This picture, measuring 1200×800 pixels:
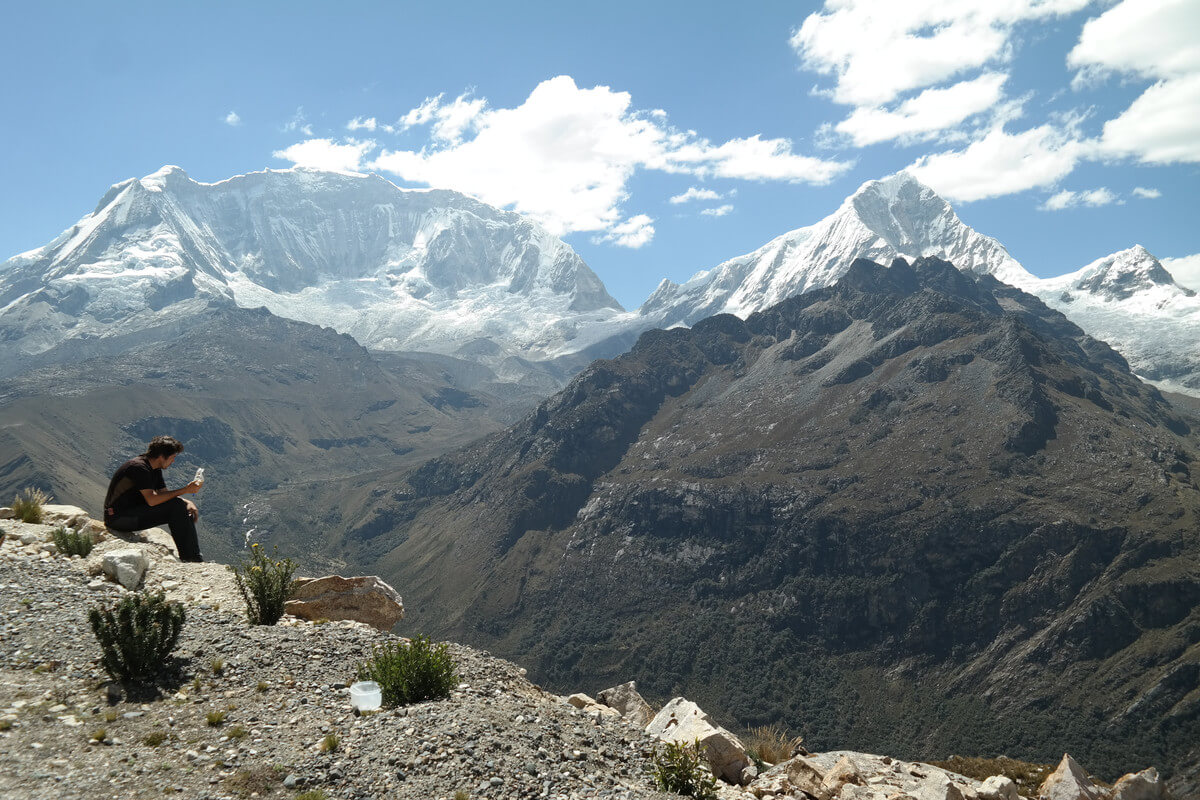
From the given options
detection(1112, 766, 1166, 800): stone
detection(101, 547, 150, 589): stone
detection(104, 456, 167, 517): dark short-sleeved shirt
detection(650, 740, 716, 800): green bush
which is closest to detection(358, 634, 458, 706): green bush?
detection(650, 740, 716, 800): green bush

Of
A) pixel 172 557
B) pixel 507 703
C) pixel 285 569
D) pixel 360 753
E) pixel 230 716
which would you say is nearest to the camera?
pixel 360 753

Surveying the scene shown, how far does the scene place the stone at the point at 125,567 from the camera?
2130 centimetres

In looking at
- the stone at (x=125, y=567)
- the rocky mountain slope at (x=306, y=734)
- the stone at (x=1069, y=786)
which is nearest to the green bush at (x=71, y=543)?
the rocky mountain slope at (x=306, y=734)

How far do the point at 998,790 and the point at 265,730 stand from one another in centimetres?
1518

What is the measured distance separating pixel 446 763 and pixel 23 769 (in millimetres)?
6697

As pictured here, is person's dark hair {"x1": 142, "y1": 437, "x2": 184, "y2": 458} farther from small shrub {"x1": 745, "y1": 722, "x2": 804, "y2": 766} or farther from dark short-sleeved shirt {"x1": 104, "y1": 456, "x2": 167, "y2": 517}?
small shrub {"x1": 745, "y1": 722, "x2": 804, "y2": 766}

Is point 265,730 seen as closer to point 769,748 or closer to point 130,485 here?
point 130,485

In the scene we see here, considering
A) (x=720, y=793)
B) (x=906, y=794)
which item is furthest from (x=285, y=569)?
(x=906, y=794)

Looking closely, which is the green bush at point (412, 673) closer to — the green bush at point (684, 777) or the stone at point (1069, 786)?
the green bush at point (684, 777)

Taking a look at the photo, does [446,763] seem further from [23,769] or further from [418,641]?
[23,769]

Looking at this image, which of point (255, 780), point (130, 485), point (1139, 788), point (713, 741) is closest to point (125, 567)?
point (130, 485)

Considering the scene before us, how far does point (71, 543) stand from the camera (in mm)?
23281

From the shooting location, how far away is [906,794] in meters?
15.6

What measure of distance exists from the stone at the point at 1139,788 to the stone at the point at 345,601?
1936 centimetres
